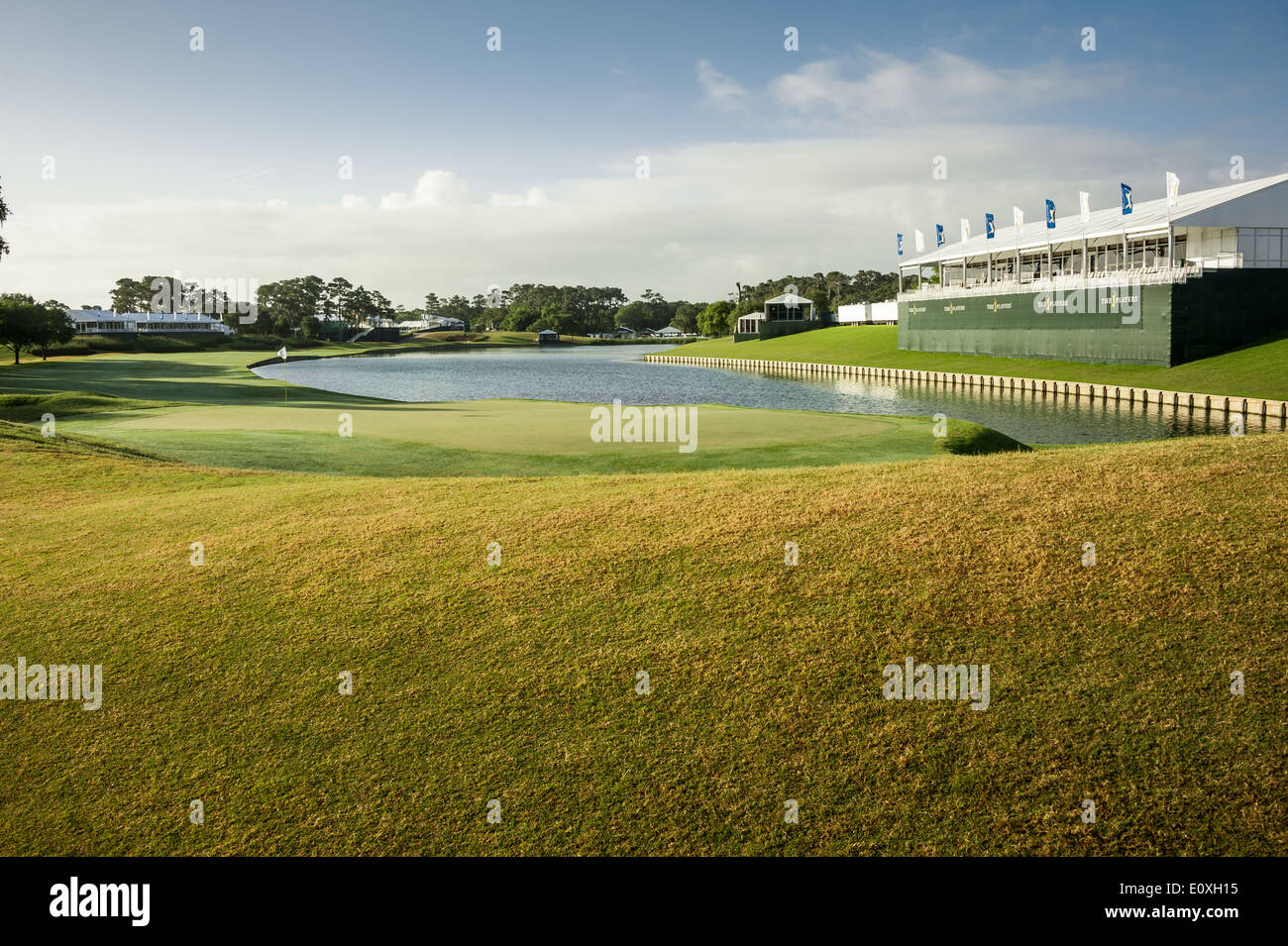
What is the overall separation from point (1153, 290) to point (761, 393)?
2706 cm

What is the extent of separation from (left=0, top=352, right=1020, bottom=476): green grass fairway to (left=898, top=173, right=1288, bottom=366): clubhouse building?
124 feet

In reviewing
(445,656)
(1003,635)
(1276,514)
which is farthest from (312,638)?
(1276,514)

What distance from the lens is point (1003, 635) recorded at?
723cm

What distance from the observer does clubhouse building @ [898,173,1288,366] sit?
54938 mm

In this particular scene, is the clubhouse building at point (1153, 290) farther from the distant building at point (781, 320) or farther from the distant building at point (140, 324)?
the distant building at point (140, 324)

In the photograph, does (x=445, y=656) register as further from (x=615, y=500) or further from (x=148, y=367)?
(x=148, y=367)

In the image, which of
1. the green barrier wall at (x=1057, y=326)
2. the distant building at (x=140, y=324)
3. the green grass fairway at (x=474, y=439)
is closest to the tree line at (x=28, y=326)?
the green grass fairway at (x=474, y=439)

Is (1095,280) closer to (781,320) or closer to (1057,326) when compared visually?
(1057,326)

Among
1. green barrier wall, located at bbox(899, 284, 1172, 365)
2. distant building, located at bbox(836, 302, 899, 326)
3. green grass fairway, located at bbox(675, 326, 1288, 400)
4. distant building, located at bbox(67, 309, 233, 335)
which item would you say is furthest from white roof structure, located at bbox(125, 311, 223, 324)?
green barrier wall, located at bbox(899, 284, 1172, 365)

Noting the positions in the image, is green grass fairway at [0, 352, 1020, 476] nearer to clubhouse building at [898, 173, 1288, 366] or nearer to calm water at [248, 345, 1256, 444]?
calm water at [248, 345, 1256, 444]

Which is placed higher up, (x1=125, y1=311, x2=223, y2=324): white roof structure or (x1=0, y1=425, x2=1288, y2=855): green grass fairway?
(x1=125, y1=311, x2=223, y2=324): white roof structure
